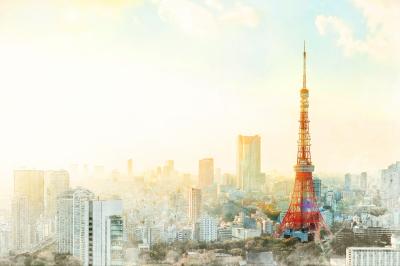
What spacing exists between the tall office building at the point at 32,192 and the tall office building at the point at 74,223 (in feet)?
0.48

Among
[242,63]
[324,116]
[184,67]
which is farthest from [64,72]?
[324,116]

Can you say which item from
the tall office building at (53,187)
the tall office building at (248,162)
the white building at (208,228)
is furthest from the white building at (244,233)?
the tall office building at (53,187)

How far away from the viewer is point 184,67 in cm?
469

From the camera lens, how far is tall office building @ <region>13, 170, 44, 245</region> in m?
4.55

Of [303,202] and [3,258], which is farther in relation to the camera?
[303,202]

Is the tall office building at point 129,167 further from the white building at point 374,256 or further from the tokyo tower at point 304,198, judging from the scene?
the white building at point 374,256

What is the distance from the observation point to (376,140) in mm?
4715

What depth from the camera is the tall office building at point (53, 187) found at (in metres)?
4.56

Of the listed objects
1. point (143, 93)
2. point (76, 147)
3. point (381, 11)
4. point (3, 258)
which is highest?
point (381, 11)

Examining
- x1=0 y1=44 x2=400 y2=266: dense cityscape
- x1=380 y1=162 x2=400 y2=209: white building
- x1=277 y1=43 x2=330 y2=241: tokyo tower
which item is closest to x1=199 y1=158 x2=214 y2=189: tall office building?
x1=0 y1=44 x2=400 y2=266: dense cityscape

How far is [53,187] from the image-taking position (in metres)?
4.61

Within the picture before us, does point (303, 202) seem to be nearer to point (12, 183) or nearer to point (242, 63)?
point (242, 63)

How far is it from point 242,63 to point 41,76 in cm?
130

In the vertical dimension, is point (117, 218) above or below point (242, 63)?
below
